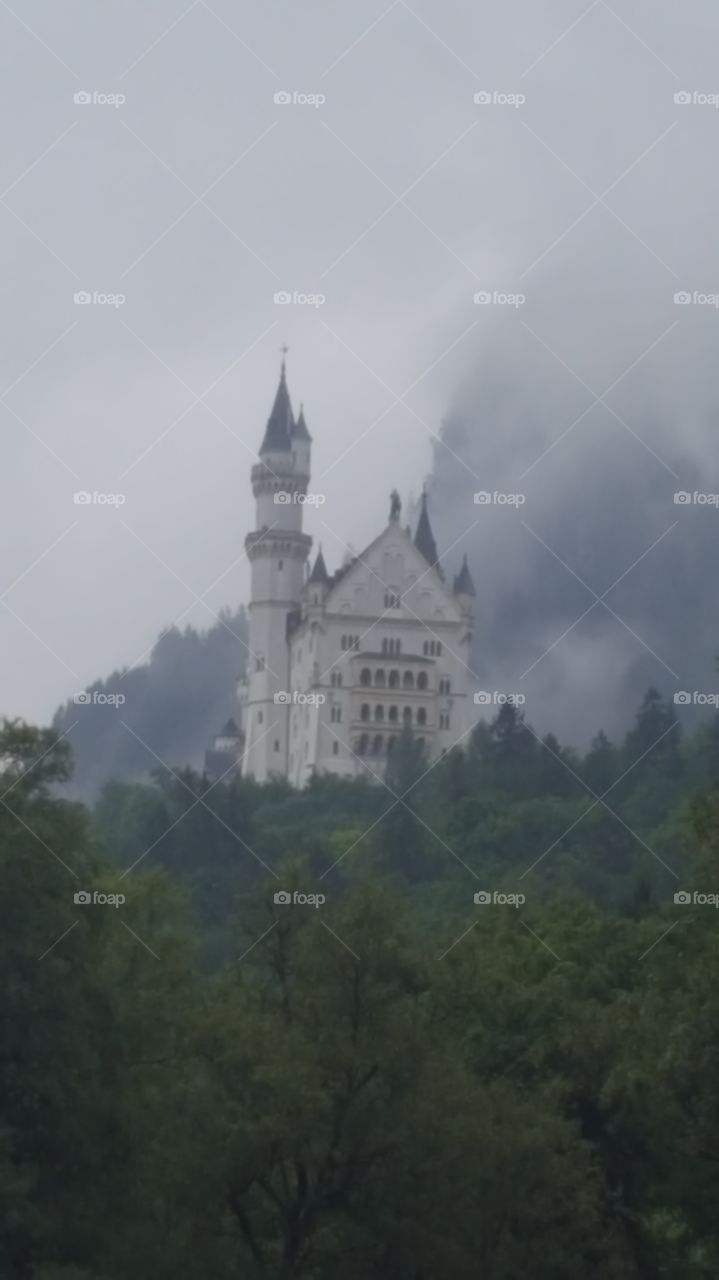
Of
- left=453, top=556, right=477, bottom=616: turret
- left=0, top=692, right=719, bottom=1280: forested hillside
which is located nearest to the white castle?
left=453, top=556, right=477, bottom=616: turret

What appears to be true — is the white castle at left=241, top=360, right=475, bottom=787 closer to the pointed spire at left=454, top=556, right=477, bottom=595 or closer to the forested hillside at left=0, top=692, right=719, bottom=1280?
the pointed spire at left=454, top=556, right=477, bottom=595

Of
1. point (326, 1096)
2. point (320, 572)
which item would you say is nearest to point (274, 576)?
point (320, 572)

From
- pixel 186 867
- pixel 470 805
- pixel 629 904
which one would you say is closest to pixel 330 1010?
pixel 629 904

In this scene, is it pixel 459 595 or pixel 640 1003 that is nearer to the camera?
pixel 640 1003

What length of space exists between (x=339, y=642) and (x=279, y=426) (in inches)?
420

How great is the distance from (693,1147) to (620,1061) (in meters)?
3.11

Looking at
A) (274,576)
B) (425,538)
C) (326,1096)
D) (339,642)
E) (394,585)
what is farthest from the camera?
(425,538)

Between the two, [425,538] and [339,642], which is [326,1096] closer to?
[339,642]

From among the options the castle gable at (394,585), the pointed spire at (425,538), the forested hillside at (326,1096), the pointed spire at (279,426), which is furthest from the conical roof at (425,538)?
the forested hillside at (326,1096)

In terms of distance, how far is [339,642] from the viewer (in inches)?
4328

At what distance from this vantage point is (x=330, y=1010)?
33375 millimetres

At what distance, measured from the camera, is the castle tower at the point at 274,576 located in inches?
4385

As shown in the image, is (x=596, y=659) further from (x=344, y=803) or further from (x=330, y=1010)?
(x=330, y=1010)

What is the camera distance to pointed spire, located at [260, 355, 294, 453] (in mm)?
111062
